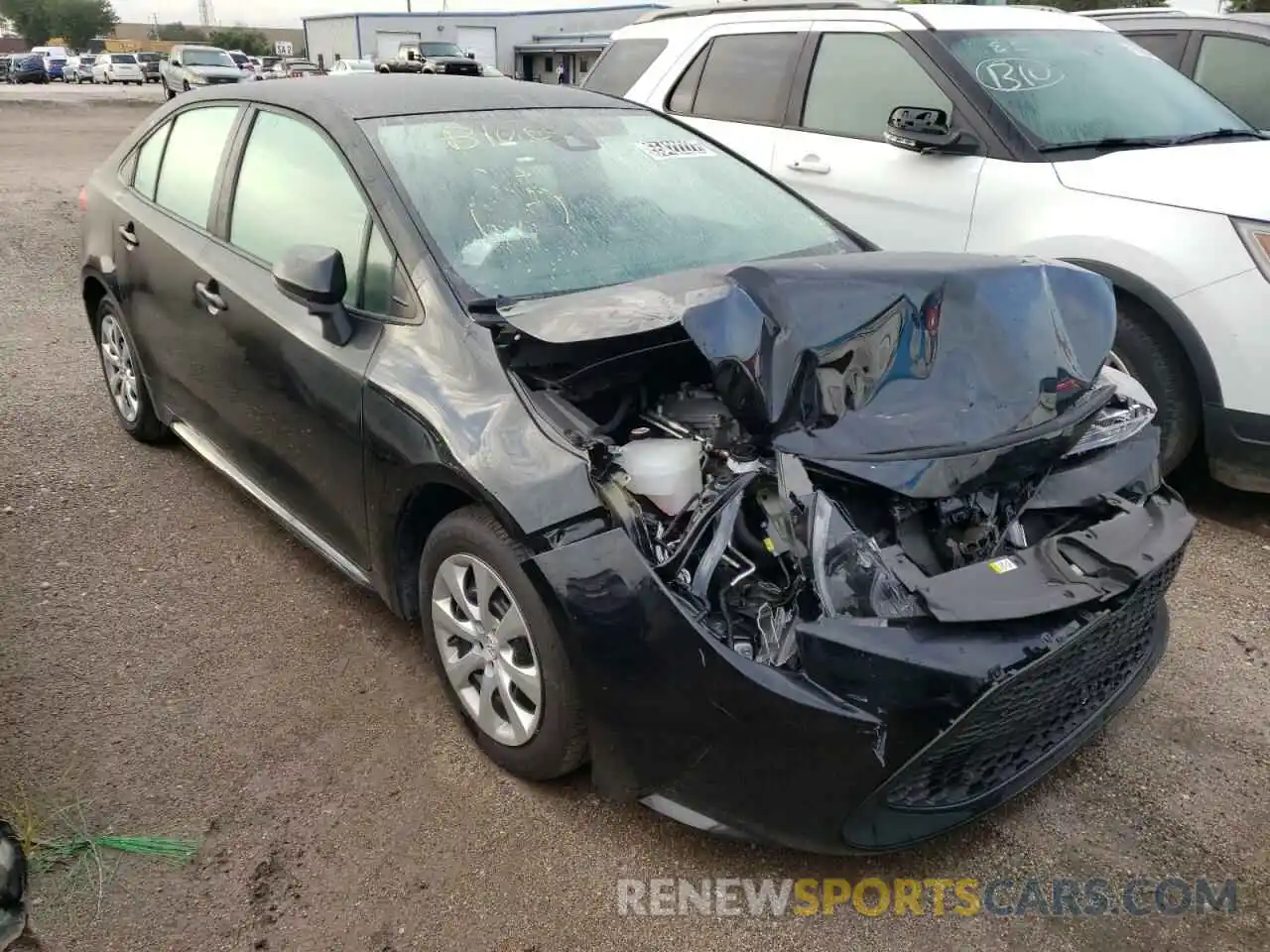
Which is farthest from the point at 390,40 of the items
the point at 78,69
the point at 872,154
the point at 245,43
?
the point at 245,43

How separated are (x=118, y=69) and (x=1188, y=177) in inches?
2053

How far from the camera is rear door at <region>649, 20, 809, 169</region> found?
541 cm

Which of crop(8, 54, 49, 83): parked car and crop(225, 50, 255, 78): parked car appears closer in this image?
crop(225, 50, 255, 78): parked car

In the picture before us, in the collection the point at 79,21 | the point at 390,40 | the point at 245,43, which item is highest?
the point at 79,21

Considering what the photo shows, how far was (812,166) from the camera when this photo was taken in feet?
16.8

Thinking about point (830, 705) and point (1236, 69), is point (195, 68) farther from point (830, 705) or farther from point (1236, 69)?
point (830, 705)

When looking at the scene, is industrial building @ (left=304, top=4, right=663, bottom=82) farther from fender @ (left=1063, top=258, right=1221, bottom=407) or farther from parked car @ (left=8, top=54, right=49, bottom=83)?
fender @ (left=1063, top=258, right=1221, bottom=407)

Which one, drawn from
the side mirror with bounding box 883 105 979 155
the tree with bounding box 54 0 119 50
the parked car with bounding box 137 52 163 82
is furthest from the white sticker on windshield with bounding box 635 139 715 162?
the tree with bounding box 54 0 119 50

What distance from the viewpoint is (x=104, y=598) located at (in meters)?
3.40

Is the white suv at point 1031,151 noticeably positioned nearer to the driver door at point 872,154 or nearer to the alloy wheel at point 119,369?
the driver door at point 872,154

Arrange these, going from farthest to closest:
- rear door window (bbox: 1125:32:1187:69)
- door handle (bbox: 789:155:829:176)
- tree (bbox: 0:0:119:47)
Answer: tree (bbox: 0:0:119:47) < rear door window (bbox: 1125:32:1187:69) < door handle (bbox: 789:155:829:176)

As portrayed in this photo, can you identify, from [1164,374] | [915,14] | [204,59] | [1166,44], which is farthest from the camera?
[204,59]

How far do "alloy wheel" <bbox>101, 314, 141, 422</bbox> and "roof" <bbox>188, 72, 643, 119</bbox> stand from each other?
4.45ft

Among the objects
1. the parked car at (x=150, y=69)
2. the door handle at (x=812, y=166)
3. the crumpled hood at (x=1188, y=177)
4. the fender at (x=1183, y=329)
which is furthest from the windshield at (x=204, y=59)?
the fender at (x=1183, y=329)
